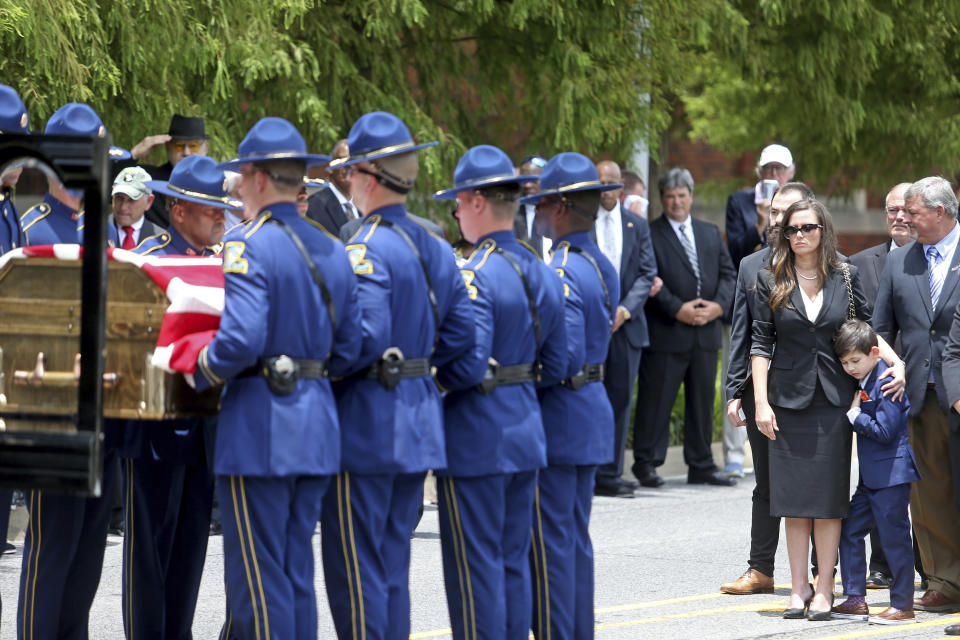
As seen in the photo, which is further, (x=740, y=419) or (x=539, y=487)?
(x=740, y=419)

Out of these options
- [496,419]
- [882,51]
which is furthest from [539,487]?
[882,51]

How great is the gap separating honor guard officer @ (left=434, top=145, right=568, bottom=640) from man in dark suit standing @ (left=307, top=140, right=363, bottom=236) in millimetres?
3993

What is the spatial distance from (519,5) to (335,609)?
27.8ft

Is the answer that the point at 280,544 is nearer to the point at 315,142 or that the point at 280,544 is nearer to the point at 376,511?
the point at 376,511

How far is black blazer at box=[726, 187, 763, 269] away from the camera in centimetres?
1340

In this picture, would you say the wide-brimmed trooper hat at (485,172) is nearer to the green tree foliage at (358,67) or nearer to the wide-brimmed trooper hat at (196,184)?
the wide-brimmed trooper hat at (196,184)

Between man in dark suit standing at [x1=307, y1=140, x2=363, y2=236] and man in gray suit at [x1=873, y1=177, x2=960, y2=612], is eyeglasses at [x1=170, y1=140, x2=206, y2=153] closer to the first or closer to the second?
man in dark suit standing at [x1=307, y1=140, x2=363, y2=236]

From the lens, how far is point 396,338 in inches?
248

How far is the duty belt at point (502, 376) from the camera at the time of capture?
665 cm

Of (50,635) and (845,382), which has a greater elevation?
(845,382)

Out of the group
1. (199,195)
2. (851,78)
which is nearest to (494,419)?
(199,195)

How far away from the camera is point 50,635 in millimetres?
6555

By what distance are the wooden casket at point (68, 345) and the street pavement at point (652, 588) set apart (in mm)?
2160

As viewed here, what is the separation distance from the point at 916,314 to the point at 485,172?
3412 mm
